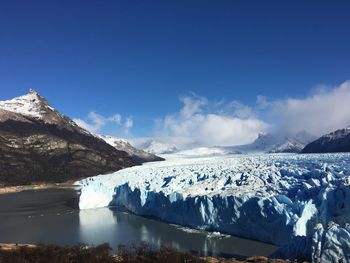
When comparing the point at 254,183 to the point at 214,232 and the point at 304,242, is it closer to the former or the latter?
the point at 214,232

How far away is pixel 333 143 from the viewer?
123625 mm

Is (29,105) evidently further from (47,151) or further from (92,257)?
(92,257)

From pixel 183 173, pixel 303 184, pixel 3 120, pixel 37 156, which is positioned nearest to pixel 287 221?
pixel 303 184

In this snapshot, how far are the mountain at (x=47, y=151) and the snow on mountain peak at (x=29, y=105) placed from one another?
321 mm

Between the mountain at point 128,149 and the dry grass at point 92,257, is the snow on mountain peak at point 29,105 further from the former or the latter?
the dry grass at point 92,257

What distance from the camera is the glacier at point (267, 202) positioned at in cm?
1845

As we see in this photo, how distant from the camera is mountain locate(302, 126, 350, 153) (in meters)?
117

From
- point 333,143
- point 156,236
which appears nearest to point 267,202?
point 156,236

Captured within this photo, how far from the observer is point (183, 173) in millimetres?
34250

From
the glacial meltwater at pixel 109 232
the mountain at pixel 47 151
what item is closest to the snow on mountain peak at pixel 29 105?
the mountain at pixel 47 151

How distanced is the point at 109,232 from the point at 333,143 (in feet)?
341

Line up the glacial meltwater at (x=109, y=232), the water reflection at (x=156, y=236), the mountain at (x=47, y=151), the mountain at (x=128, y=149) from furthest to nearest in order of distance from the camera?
the mountain at (x=128, y=149) → the mountain at (x=47, y=151) → the glacial meltwater at (x=109, y=232) → the water reflection at (x=156, y=236)

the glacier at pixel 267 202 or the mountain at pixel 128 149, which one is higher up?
the mountain at pixel 128 149

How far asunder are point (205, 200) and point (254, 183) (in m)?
2.85
